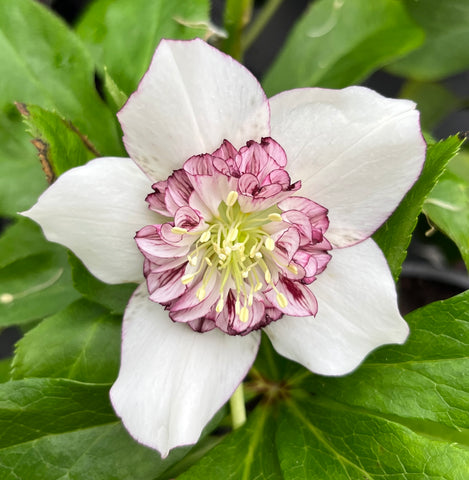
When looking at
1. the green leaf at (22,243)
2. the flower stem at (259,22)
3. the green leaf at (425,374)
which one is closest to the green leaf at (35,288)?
the green leaf at (22,243)

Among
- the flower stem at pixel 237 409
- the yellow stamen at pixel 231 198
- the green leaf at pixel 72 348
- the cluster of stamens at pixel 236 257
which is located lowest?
the flower stem at pixel 237 409

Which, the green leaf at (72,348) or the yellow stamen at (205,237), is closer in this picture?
the yellow stamen at (205,237)

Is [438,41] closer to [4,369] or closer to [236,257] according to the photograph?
[236,257]

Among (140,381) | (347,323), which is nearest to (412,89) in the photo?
(347,323)

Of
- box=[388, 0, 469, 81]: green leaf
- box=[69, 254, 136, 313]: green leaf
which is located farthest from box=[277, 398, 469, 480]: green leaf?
box=[388, 0, 469, 81]: green leaf

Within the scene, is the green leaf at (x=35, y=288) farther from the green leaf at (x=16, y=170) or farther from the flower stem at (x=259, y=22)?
the flower stem at (x=259, y=22)

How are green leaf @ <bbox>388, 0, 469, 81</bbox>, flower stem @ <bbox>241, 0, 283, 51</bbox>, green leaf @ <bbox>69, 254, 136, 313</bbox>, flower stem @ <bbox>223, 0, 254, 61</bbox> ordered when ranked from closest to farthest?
1. green leaf @ <bbox>69, 254, 136, 313</bbox>
2. flower stem @ <bbox>223, 0, 254, 61</bbox>
3. green leaf @ <bbox>388, 0, 469, 81</bbox>
4. flower stem @ <bbox>241, 0, 283, 51</bbox>

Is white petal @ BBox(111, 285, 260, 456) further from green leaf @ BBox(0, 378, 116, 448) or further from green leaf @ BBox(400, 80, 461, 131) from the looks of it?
green leaf @ BBox(400, 80, 461, 131)
